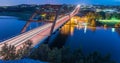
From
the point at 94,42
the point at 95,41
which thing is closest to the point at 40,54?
the point at 94,42

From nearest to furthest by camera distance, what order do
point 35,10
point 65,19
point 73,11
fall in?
point 35,10
point 65,19
point 73,11

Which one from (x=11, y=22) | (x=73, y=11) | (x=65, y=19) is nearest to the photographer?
(x=11, y=22)

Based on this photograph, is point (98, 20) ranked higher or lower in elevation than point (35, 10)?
lower

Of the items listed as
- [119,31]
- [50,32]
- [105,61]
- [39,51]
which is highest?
[39,51]

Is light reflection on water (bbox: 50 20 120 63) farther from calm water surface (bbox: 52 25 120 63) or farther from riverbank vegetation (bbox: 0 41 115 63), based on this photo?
riverbank vegetation (bbox: 0 41 115 63)

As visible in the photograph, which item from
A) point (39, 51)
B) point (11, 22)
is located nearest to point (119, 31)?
point (11, 22)

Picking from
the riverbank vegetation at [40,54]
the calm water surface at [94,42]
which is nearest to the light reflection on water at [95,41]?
the calm water surface at [94,42]

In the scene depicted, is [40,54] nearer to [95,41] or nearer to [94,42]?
[94,42]

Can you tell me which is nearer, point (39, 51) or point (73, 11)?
point (39, 51)

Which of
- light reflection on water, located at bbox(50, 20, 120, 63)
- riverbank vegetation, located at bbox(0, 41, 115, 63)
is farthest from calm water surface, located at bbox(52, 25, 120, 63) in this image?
riverbank vegetation, located at bbox(0, 41, 115, 63)

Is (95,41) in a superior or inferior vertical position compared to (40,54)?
inferior

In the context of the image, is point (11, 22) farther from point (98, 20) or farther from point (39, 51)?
point (39, 51)
